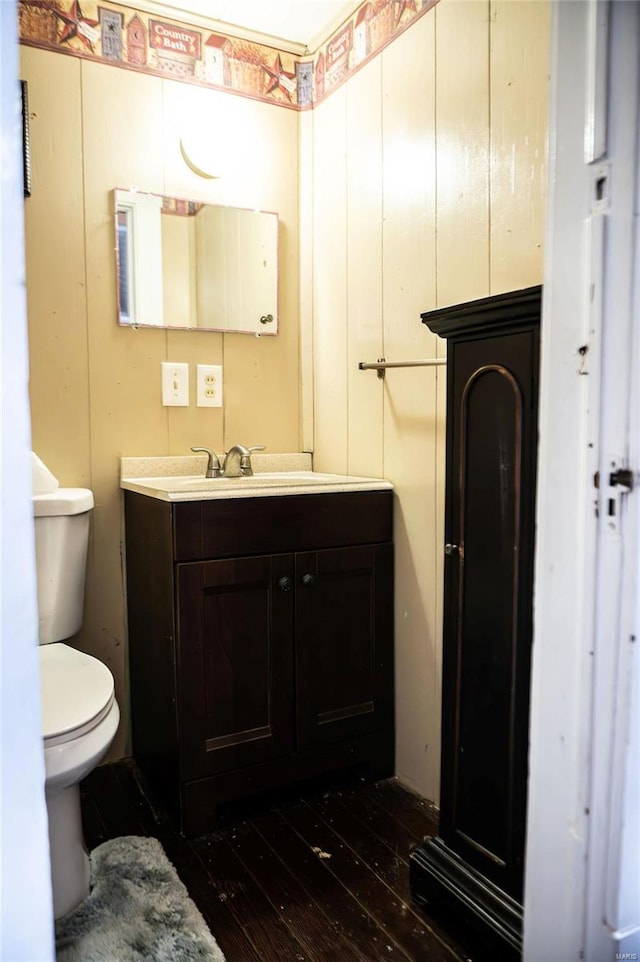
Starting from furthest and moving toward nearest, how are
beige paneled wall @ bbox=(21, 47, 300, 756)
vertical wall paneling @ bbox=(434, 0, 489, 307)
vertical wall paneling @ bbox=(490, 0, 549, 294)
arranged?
beige paneled wall @ bbox=(21, 47, 300, 756), vertical wall paneling @ bbox=(434, 0, 489, 307), vertical wall paneling @ bbox=(490, 0, 549, 294)

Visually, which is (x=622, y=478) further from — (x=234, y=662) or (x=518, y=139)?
(x=234, y=662)

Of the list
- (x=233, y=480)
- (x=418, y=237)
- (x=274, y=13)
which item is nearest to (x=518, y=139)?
(x=418, y=237)

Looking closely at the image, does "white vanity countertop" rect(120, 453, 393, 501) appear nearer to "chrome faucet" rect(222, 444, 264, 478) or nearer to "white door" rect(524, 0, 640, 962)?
"chrome faucet" rect(222, 444, 264, 478)

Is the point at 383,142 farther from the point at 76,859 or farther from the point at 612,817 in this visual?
the point at 76,859

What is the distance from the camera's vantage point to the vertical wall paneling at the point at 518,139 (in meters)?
1.38

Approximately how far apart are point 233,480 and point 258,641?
52 cm

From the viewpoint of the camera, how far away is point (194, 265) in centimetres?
207

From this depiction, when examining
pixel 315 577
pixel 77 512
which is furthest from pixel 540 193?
pixel 77 512

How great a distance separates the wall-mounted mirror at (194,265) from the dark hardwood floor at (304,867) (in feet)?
4.59

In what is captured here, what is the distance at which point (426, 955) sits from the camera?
1275 millimetres

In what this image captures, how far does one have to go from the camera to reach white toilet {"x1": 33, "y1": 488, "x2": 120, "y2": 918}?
1307 mm

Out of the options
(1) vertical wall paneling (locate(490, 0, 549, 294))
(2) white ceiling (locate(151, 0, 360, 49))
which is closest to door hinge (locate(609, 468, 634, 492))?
(1) vertical wall paneling (locate(490, 0, 549, 294))

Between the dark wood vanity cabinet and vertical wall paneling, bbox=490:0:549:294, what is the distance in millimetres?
740

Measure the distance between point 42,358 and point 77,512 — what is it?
482 mm
